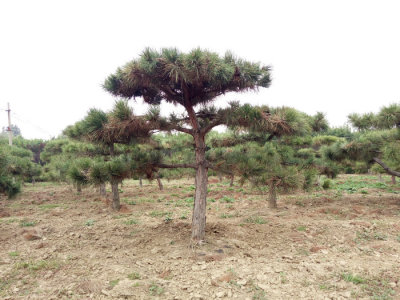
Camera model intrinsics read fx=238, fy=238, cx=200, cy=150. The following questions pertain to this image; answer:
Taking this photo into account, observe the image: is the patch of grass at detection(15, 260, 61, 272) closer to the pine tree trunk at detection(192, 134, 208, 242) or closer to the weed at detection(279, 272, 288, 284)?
the pine tree trunk at detection(192, 134, 208, 242)

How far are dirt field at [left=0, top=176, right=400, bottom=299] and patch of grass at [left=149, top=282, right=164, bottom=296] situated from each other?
1 cm

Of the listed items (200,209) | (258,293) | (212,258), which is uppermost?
(200,209)

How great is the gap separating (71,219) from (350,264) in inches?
271

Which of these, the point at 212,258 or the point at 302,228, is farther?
the point at 302,228

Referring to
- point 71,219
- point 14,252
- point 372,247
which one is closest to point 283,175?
point 372,247

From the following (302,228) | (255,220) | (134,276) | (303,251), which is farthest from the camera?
(255,220)

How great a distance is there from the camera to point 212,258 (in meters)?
3.59

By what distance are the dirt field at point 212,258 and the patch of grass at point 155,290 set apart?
1 centimetres

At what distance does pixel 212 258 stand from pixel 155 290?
103 centimetres

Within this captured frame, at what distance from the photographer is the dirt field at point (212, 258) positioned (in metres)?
2.86

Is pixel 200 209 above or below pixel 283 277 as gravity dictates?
above

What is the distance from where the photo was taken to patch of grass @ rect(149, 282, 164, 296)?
279cm

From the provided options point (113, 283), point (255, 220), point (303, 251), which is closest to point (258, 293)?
point (303, 251)

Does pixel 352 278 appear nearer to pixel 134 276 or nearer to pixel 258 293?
pixel 258 293
